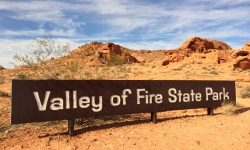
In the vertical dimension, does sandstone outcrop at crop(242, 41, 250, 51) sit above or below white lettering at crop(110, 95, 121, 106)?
above

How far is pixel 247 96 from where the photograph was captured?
11.0 meters

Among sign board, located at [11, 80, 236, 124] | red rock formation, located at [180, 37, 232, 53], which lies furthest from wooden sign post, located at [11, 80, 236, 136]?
red rock formation, located at [180, 37, 232, 53]

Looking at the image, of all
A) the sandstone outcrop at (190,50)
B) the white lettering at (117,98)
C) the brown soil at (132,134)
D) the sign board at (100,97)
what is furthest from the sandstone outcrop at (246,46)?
the white lettering at (117,98)

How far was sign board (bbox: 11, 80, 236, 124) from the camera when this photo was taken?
4.29 metres

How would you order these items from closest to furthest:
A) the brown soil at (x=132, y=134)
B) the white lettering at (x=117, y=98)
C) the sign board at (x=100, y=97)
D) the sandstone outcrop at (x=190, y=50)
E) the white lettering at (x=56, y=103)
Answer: the sign board at (x=100, y=97), the brown soil at (x=132, y=134), the white lettering at (x=56, y=103), the white lettering at (x=117, y=98), the sandstone outcrop at (x=190, y=50)

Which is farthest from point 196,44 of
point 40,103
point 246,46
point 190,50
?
point 40,103

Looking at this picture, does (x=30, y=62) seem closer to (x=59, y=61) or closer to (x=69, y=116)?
(x=59, y=61)

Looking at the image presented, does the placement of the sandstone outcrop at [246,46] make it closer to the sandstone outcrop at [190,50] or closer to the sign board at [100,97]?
the sandstone outcrop at [190,50]

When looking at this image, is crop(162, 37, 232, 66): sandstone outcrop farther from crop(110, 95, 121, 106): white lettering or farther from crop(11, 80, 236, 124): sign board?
crop(110, 95, 121, 106): white lettering

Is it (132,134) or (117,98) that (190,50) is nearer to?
(117,98)

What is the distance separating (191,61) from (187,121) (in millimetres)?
28304

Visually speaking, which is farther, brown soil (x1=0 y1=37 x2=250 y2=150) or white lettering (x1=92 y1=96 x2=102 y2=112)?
white lettering (x1=92 y1=96 x2=102 y2=112)

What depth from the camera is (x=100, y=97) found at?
5.14 m

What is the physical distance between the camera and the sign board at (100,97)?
169 inches
